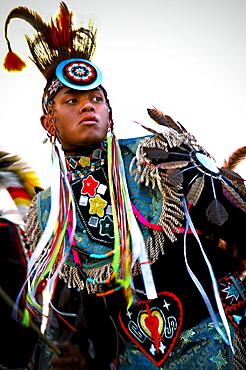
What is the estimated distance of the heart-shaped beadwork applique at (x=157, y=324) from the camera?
236 cm

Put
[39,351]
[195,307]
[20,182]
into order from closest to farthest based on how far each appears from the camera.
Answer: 1. [195,307]
2. [39,351]
3. [20,182]

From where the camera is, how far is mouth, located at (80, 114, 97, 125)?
2719 millimetres

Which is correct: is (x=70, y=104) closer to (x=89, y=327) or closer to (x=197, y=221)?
Answer: (x=197, y=221)

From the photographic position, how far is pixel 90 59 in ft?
10.1

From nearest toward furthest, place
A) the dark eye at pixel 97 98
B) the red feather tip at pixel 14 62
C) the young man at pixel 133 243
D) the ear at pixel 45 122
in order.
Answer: the young man at pixel 133 243
the dark eye at pixel 97 98
the ear at pixel 45 122
the red feather tip at pixel 14 62

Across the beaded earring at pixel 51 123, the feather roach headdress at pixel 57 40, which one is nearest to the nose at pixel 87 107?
the beaded earring at pixel 51 123

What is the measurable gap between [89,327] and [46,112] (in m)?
1.27

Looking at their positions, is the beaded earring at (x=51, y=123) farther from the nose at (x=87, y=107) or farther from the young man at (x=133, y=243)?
the nose at (x=87, y=107)

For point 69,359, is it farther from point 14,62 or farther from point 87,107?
point 14,62

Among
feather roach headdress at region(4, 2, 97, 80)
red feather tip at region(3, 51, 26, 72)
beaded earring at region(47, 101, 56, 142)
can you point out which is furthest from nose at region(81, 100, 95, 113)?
red feather tip at region(3, 51, 26, 72)

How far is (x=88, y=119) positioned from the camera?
273 cm

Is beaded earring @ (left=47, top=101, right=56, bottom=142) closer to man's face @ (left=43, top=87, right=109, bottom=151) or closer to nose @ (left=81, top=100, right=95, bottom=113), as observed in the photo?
man's face @ (left=43, top=87, right=109, bottom=151)

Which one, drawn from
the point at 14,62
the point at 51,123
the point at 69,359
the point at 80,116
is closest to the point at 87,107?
the point at 80,116

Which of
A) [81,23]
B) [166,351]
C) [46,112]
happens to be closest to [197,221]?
[166,351]
